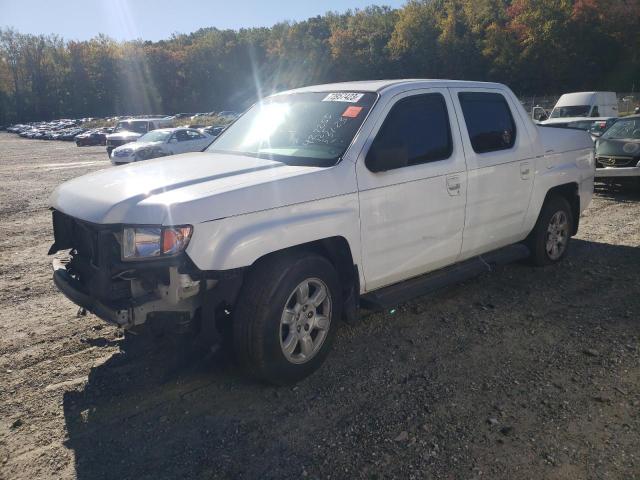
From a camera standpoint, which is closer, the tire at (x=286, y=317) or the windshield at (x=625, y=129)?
the tire at (x=286, y=317)

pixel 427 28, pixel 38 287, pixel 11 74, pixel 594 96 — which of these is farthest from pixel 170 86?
pixel 38 287

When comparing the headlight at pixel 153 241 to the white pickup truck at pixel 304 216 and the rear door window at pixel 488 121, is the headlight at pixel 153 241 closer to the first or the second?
the white pickup truck at pixel 304 216

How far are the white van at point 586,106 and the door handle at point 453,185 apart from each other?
55.4 ft

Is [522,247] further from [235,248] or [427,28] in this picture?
[427,28]

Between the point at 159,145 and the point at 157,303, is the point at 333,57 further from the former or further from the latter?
the point at 157,303

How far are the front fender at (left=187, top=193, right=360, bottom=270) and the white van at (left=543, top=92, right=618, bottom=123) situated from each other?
18.1m

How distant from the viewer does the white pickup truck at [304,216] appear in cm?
315

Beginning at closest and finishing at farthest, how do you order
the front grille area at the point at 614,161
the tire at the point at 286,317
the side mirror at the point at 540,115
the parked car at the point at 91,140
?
the tire at the point at 286,317 → the front grille area at the point at 614,161 → the side mirror at the point at 540,115 → the parked car at the point at 91,140

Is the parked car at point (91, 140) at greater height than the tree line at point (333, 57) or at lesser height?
lesser

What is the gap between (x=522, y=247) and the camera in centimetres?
552

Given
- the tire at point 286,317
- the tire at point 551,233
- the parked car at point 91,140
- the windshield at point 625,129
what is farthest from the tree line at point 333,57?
the tire at point 286,317

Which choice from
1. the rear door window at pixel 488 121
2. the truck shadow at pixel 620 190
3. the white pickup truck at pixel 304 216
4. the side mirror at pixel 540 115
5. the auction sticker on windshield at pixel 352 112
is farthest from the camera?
the side mirror at pixel 540 115

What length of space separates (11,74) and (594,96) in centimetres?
10142

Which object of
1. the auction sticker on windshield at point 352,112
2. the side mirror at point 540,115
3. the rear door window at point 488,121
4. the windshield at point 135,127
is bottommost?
the side mirror at point 540,115
